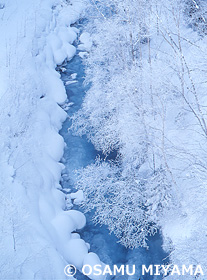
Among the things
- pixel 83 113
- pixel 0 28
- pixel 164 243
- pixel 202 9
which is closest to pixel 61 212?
pixel 164 243

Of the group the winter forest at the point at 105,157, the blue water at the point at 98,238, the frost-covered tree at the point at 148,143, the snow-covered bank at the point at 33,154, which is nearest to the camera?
the snow-covered bank at the point at 33,154

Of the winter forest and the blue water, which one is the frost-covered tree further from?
the blue water

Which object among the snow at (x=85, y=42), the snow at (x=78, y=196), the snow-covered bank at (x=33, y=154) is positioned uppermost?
the snow at (x=85, y=42)

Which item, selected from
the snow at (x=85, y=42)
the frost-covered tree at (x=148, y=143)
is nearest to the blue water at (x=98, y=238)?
the frost-covered tree at (x=148, y=143)

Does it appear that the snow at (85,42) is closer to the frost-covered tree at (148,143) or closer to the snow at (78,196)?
the frost-covered tree at (148,143)

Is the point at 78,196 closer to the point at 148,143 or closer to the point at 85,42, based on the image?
the point at 148,143

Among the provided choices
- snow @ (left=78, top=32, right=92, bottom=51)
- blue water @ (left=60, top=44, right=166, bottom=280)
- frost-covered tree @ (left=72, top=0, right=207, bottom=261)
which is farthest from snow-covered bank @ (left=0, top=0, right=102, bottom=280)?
frost-covered tree @ (left=72, top=0, right=207, bottom=261)

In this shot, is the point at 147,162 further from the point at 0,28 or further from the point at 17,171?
the point at 0,28
